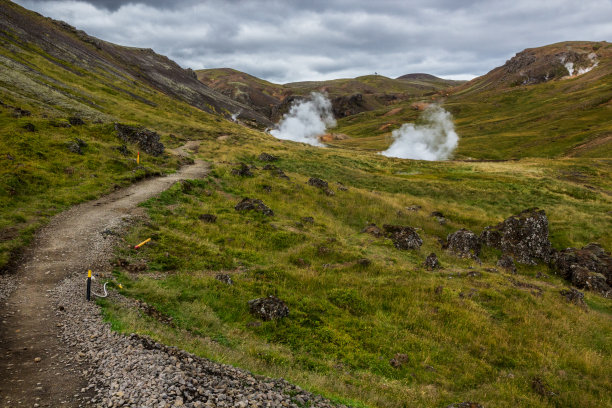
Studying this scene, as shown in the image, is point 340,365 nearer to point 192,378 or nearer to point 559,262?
point 192,378

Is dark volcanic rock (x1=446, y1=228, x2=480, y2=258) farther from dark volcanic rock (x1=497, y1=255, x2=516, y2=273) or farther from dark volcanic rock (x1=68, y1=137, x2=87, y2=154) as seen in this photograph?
dark volcanic rock (x1=68, y1=137, x2=87, y2=154)

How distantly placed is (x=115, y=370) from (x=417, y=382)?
10.8 metres

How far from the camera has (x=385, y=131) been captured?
6708 inches

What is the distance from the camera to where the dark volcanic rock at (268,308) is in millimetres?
14836

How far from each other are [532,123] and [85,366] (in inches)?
6642

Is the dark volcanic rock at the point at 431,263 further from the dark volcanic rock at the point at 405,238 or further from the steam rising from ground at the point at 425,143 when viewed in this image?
the steam rising from ground at the point at 425,143

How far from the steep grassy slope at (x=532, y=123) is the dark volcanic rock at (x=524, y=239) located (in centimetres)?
8347

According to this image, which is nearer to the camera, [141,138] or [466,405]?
[466,405]

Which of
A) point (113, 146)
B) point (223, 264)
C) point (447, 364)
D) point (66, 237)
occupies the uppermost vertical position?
point (113, 146)

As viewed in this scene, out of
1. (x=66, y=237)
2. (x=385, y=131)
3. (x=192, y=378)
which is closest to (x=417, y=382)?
(x=192, y=378)

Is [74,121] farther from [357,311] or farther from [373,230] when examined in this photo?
[357,311]

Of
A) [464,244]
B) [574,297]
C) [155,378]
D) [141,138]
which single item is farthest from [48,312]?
[141,138]

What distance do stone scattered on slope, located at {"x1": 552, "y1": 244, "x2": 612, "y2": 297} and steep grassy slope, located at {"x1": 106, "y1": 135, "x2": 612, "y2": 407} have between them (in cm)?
126

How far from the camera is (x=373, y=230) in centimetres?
3162
